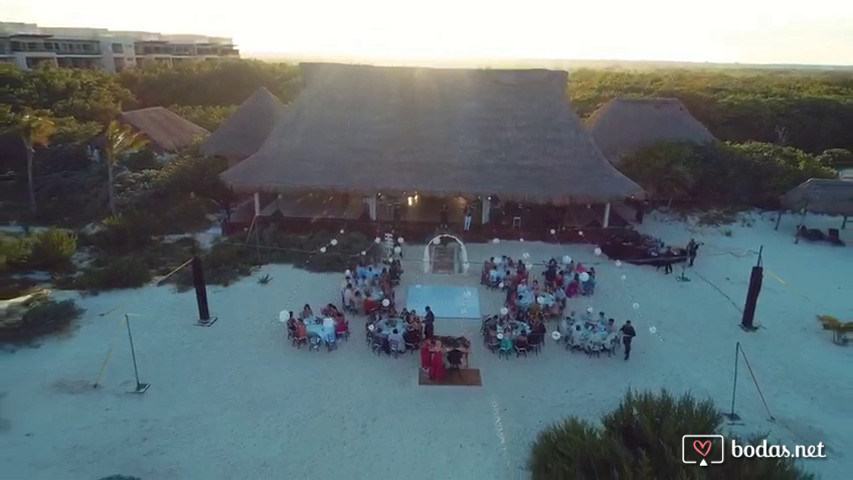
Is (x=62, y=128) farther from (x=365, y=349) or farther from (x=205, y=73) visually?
(x=365, y=349)

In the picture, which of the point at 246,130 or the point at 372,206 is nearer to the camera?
the point at 372,206

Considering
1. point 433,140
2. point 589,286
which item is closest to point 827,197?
point 589,286

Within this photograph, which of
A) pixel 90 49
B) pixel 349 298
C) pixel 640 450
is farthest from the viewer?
pixel 90 49

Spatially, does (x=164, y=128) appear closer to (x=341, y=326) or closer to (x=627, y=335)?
(x=341, y=326)

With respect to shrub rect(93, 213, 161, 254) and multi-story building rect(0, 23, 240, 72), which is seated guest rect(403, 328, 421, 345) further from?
multi-story building rect(0, 23, 240, 72)

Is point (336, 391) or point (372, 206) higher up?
point (372, 206)

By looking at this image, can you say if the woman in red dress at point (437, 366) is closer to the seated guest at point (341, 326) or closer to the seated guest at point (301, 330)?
the seated guest at point (341, 326)

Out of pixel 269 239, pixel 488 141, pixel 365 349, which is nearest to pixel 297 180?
pixel 269 239

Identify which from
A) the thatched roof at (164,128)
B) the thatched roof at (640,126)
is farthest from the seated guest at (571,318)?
the thatched roof at (164,128)
